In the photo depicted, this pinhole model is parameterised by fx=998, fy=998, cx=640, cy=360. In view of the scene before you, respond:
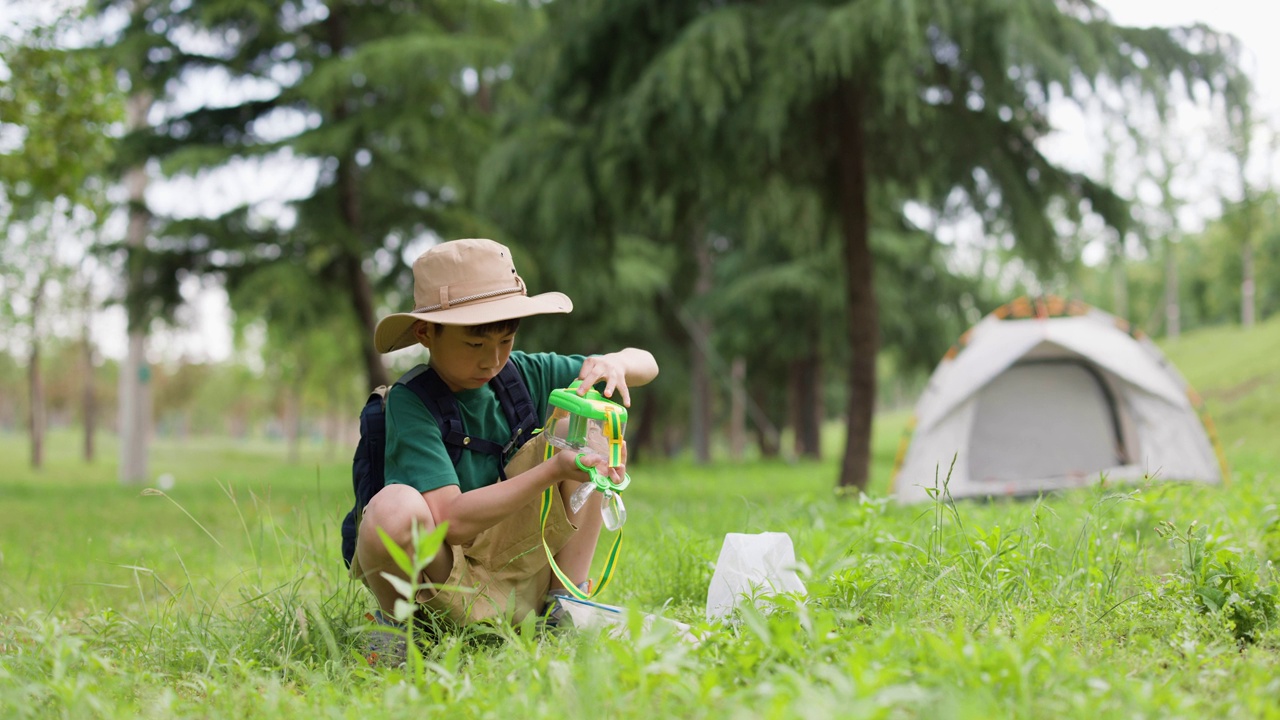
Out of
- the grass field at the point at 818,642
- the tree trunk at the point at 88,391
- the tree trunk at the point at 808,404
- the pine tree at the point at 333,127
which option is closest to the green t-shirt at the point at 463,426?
the grass field at the point at 818,642

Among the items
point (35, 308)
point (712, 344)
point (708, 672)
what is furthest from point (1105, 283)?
point (708, 672)

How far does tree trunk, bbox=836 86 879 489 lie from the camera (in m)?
7.58

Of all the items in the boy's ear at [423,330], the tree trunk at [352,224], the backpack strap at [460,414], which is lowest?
the backpack strap at [460,414]

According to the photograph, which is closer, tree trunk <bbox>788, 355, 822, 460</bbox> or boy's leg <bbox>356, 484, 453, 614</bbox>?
boy's leg <bbox>356, 484, 453, 614</bbox>

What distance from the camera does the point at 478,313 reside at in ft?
7.64

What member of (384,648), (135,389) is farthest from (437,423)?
(135,389)

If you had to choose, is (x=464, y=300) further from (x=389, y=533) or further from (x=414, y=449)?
(x=389, y=533)

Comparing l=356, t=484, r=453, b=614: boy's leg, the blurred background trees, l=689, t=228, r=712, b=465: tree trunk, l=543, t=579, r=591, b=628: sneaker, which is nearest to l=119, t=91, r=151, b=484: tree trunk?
the blurred background trees

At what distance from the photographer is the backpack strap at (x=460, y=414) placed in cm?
245

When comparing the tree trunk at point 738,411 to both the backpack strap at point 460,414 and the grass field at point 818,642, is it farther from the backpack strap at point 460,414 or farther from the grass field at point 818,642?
the backpack strap at point 460,414

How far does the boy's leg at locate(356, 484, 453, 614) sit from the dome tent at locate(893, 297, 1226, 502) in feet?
15.0

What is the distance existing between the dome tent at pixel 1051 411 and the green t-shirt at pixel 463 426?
4102 millimetres

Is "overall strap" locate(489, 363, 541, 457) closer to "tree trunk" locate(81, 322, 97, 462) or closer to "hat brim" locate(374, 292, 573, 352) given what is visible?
"hat brim" locate(374, 292, 573, 352)

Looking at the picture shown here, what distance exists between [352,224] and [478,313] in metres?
8.61
